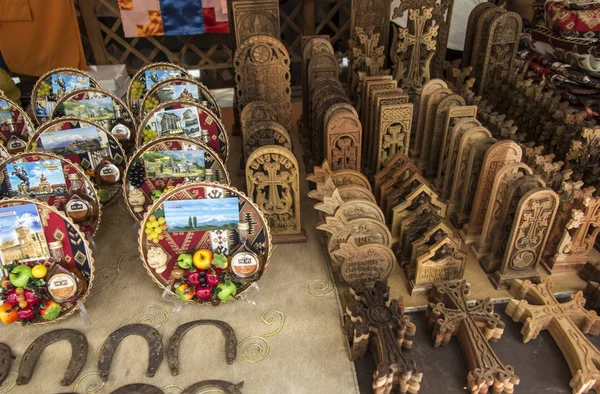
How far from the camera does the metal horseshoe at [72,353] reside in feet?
6.90

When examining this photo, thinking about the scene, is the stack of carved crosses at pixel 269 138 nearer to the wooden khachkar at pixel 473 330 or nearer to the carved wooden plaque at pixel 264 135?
the carved wooden plaque at pixel 264 135

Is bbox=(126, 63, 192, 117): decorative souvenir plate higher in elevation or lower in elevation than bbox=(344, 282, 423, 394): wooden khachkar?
higher

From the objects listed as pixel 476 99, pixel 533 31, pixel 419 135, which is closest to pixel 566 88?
pixel 533 31

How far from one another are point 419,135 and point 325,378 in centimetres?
216

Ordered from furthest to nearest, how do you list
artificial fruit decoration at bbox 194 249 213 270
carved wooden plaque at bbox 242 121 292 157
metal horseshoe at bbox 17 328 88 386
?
carved wooden plaque at bbox 242 121 292 157 < artificial fruit decoration at bbox 194 249 213 270 < metal horseshoe at bbox 17 328 88 386

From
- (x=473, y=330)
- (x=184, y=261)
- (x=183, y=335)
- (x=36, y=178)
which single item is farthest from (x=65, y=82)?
(x=473, y=330)

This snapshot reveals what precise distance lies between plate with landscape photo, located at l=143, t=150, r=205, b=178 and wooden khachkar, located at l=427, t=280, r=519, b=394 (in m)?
1.59

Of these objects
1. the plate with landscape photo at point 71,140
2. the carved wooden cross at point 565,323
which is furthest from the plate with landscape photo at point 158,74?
the carved wooden cross at point 565,323

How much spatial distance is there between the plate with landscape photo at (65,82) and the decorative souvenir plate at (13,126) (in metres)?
0.35

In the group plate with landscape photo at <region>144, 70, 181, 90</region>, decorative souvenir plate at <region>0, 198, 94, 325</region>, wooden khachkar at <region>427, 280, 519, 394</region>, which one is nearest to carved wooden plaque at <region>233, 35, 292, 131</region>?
plate with landscape photo at <region>144, 70, 181, 90</region>

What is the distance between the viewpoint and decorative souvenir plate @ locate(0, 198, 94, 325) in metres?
2.18

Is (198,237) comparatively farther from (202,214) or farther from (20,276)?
(20,276)

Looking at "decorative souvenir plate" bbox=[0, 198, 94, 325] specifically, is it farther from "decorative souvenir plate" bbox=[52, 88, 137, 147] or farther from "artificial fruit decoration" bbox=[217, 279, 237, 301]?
"decorative souvenir plate" bbox=[52, 88, 137, 147]

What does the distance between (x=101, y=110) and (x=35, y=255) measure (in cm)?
154
